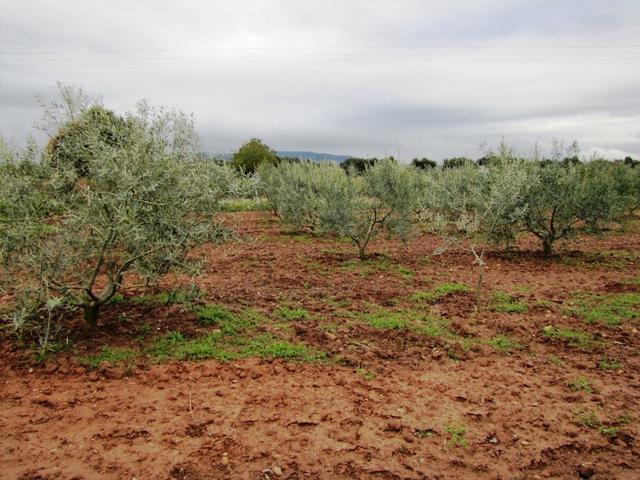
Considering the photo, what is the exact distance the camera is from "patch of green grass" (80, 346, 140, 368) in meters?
6.52

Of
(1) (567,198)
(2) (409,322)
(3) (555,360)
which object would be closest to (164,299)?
(2) (409,322)

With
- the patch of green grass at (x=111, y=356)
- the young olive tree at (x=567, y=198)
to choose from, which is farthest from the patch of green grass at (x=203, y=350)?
the young olive tree at (x=567, y=198)

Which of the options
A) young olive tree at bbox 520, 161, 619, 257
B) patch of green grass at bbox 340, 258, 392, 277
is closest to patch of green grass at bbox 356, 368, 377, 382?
patch of green grass at bbox 340, 258, 392, 277

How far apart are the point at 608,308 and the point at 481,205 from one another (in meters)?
4.69

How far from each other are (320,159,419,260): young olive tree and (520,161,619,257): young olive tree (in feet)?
11.8

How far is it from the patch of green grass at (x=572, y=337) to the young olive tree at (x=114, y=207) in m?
6.14

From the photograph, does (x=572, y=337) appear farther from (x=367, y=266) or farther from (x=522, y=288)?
(x=367, y=266)

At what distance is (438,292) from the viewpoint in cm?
1059

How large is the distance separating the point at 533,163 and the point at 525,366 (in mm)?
9577

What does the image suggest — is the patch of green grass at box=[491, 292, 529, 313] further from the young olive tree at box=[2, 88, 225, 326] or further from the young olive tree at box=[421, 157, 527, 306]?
the young olive tree at box=[2, 88, 225, 326]

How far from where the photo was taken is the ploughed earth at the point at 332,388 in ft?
15.5

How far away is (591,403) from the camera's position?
5820 mm

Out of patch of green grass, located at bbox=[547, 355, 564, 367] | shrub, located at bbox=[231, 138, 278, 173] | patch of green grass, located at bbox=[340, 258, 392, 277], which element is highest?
shrub, located at bbox=[231, 138, 278, 173]

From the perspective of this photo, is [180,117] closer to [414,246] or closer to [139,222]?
[139,222]
